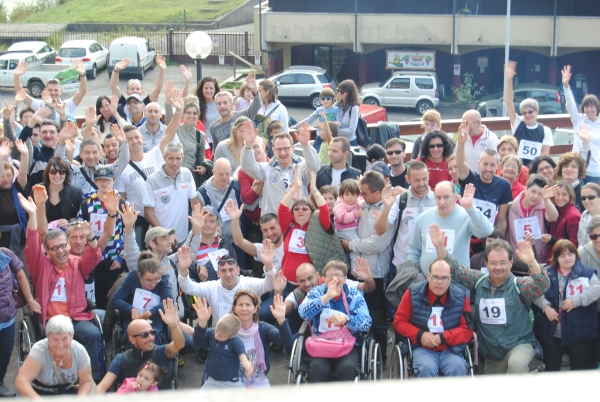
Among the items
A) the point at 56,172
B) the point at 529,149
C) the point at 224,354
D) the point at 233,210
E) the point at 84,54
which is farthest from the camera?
the point at 84,54

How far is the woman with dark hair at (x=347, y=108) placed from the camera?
30.1 ft

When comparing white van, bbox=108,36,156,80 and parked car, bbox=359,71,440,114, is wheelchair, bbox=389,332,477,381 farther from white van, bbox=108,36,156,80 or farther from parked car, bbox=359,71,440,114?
white van, bbox=108,36,156,80

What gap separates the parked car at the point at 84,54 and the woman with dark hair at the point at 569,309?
2967 centimetres

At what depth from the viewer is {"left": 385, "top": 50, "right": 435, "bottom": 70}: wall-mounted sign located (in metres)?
33.5

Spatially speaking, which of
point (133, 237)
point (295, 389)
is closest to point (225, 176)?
point (133, 237)

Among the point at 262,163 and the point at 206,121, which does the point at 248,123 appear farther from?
the point at 206,121

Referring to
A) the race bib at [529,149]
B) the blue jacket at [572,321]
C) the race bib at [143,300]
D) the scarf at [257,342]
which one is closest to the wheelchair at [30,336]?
the race bib at [143,300]

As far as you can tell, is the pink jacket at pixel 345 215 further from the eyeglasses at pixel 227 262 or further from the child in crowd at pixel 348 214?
the eyeglasses at pixel 227 262

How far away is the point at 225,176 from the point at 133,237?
112 centimetres

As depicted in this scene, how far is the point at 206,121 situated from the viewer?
9625 millimetres

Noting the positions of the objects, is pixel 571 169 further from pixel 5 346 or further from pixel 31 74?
pixel 31 74

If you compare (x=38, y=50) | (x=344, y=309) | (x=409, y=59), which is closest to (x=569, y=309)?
(x=344, y=309)

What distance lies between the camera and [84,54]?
3416 centimetres

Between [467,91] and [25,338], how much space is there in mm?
28698
